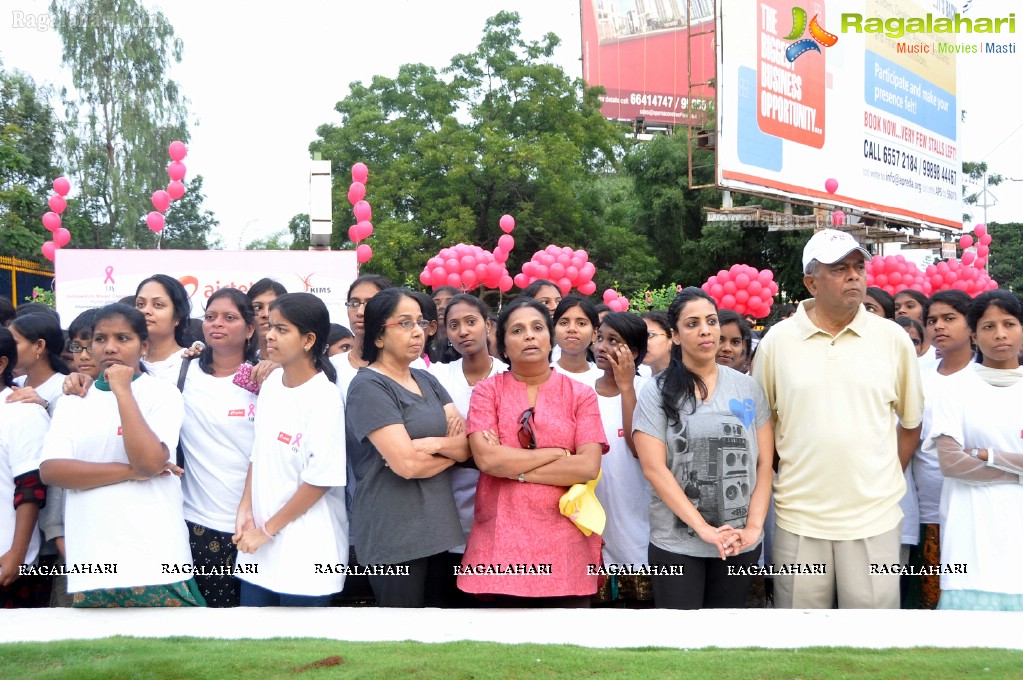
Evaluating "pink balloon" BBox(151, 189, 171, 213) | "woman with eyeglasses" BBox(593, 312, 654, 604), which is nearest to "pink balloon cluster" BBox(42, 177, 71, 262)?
"pink balloon" BBox(151, 189, 171, 213)

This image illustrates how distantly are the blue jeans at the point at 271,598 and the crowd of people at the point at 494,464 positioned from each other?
11mm

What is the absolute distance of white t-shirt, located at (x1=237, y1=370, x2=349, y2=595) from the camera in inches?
138

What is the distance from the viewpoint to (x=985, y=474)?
12.1 feet

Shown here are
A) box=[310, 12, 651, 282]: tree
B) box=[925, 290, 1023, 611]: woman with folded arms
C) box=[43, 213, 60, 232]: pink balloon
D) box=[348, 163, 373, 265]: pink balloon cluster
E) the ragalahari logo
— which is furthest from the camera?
box=[310, 12, 651, 282]: tree

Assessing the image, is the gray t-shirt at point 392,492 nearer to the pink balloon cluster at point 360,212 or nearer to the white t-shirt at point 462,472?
the white t-shirt at point 462,472

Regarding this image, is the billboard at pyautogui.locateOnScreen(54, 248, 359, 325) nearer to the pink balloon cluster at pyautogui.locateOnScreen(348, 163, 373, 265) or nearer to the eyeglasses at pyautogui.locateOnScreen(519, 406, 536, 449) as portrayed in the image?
the pink balloon cluster at pyautogui.locateOnScreen(348, 163, 373, 265)

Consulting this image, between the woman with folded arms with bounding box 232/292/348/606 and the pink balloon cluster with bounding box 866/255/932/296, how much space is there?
10.1 metres

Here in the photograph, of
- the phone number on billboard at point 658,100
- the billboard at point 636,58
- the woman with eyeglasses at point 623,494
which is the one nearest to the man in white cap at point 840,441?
the woman with eyeglasses at point 623,494

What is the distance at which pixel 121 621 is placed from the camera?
11.2 feet

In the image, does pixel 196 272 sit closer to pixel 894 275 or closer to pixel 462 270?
pixel 462 270

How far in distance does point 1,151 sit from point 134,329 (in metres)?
14.8

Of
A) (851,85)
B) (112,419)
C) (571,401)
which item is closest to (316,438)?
(112,419)

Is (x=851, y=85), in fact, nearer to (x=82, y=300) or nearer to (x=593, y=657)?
(x=82, y=300)

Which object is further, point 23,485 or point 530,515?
point 23,485
